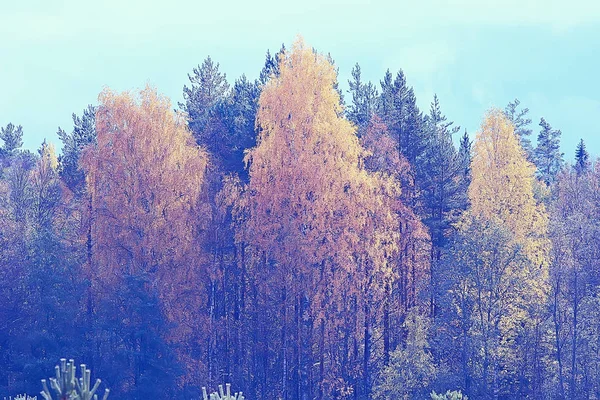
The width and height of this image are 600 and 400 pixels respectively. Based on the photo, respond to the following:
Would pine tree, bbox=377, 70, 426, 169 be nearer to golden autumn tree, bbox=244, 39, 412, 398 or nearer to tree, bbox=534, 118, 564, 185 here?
golden autumn tree, bbox=244, 39, 412, 398

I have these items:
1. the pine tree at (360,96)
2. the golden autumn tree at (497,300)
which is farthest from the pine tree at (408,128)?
the pine tree at (360,96)

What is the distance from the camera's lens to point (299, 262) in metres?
36.4

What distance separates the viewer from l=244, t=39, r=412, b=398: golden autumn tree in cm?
3609

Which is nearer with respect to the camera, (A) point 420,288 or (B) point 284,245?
(B) point 284,245

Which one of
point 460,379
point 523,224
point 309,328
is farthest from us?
point 523,224

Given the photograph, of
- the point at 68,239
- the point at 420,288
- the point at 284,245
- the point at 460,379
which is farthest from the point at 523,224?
the point at 68,239

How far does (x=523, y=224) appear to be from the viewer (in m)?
41.6

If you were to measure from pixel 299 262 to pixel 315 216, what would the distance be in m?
2.06

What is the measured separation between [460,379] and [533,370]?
4.18 metres

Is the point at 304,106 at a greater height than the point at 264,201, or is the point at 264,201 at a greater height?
the point at 304,106

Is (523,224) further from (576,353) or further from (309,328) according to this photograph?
(309,328)

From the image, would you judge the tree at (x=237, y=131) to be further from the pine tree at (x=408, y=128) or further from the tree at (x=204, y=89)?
the pine tree at (x=408, y=128)

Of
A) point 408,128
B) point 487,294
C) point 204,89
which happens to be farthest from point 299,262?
point 204,89

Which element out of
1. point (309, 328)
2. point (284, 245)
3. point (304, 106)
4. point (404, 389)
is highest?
point (304, 106)
